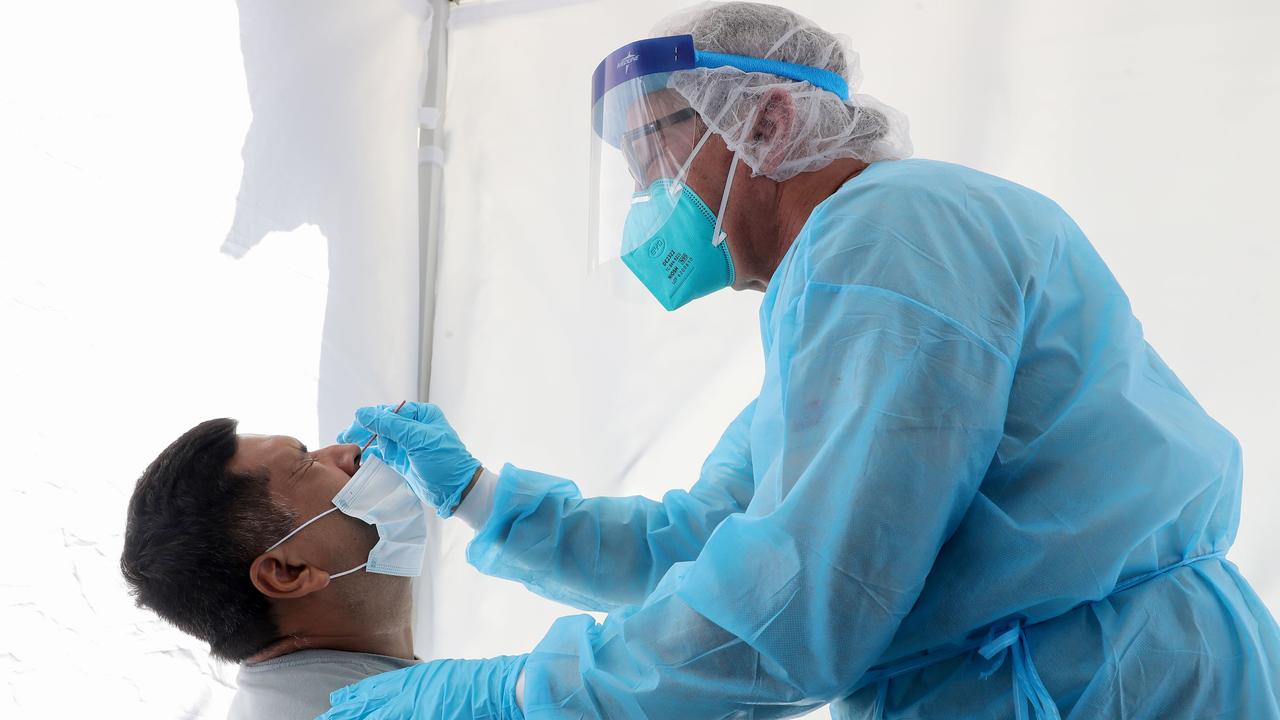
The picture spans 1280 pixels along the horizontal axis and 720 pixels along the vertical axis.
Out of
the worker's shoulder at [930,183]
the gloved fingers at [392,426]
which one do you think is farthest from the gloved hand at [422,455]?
the worker's shoulder at [930,183]

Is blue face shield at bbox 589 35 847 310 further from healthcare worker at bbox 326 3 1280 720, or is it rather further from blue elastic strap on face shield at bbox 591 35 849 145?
healthcare worker at bbox 326 3 1280 720

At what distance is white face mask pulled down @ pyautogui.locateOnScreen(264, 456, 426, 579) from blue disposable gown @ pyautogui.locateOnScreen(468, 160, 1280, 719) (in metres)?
0.53

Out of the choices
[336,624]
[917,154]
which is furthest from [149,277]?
[917,154]

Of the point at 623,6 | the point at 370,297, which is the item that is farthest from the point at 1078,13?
the point at 370,297

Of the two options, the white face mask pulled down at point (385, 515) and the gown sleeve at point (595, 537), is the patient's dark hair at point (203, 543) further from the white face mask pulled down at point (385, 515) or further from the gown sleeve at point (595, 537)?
the gown sleeve at point (595, 537)

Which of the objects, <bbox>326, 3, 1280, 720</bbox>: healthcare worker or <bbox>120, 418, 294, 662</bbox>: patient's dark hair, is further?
<bbox>120, 418, 294, 662</bbox>: patient's dark hair

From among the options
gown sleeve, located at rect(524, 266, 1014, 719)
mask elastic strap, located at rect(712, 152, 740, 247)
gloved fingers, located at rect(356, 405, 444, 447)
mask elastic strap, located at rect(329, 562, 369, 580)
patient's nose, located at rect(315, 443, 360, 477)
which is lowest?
mask elastic strap, located at rect(329, 562, 369, 580)

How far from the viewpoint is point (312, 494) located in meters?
1.50

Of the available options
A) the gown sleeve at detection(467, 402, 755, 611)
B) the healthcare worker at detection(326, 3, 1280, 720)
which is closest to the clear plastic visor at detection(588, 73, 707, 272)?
the healthcare worker at detection(326, 3, 1280, 720)

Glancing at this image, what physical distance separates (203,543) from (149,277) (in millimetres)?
476

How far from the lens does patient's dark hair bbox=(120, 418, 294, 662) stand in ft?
4.65

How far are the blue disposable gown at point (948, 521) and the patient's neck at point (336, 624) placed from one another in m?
0.56

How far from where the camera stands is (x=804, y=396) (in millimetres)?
1007

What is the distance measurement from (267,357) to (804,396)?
1.23m
